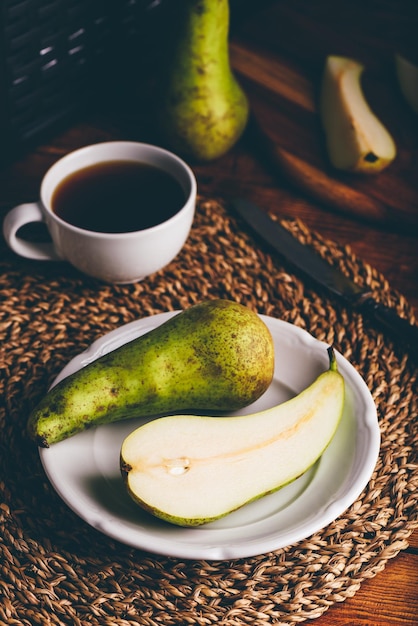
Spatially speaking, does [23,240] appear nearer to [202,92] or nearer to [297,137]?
[202,92]

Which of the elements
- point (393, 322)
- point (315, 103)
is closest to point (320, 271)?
point (393, 322)

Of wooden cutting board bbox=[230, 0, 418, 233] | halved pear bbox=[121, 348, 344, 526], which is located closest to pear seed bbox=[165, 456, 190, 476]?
halved pear bbox=[121, 348, 344, 526]

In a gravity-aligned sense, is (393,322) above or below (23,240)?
below

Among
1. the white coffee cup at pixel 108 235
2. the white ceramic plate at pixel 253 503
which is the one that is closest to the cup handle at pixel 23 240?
the white coffee cup at pixel 108 235

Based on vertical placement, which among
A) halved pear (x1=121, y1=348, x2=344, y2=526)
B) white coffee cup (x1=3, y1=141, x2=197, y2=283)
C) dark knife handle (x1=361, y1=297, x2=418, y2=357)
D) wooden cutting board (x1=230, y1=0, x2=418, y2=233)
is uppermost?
white coffee cup (x1=3, y1=141, x2=197, y2=283)

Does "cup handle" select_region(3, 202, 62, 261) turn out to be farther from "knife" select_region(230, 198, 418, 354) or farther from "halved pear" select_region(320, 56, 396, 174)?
"halved pear" select_region(320, 56, 396, 174)

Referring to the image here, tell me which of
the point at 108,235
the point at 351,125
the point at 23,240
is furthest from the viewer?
the point at 351,125

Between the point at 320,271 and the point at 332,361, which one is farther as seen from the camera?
the point at 320,271
